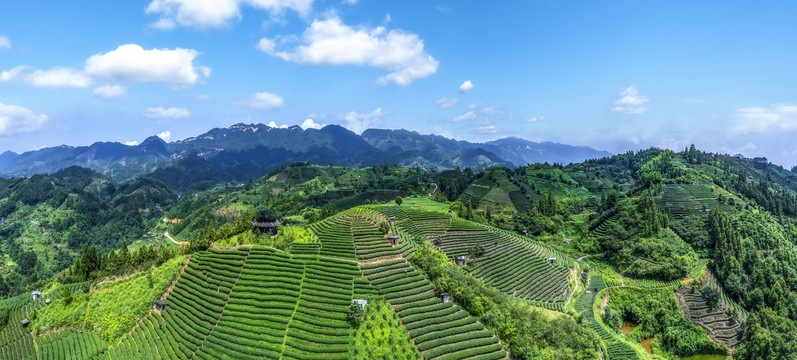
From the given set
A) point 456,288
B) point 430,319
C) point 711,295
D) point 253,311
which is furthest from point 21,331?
point 711,295

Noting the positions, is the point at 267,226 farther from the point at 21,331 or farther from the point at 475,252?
the point at 21,331

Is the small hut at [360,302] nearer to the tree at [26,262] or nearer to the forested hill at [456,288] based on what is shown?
the forested hill at [456,288]

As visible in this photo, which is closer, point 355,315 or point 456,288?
point 355,315

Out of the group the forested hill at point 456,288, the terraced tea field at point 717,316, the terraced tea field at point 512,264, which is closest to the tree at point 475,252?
the forested hill at point 456,288

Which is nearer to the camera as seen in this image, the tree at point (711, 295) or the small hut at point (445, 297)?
the small hut at point (445, 297)

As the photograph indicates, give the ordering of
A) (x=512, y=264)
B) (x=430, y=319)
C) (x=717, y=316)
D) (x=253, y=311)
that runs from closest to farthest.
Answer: (x=253, y=311)
(x=430, y=319)
(x=717, y=316)
(x=512, y=264)
